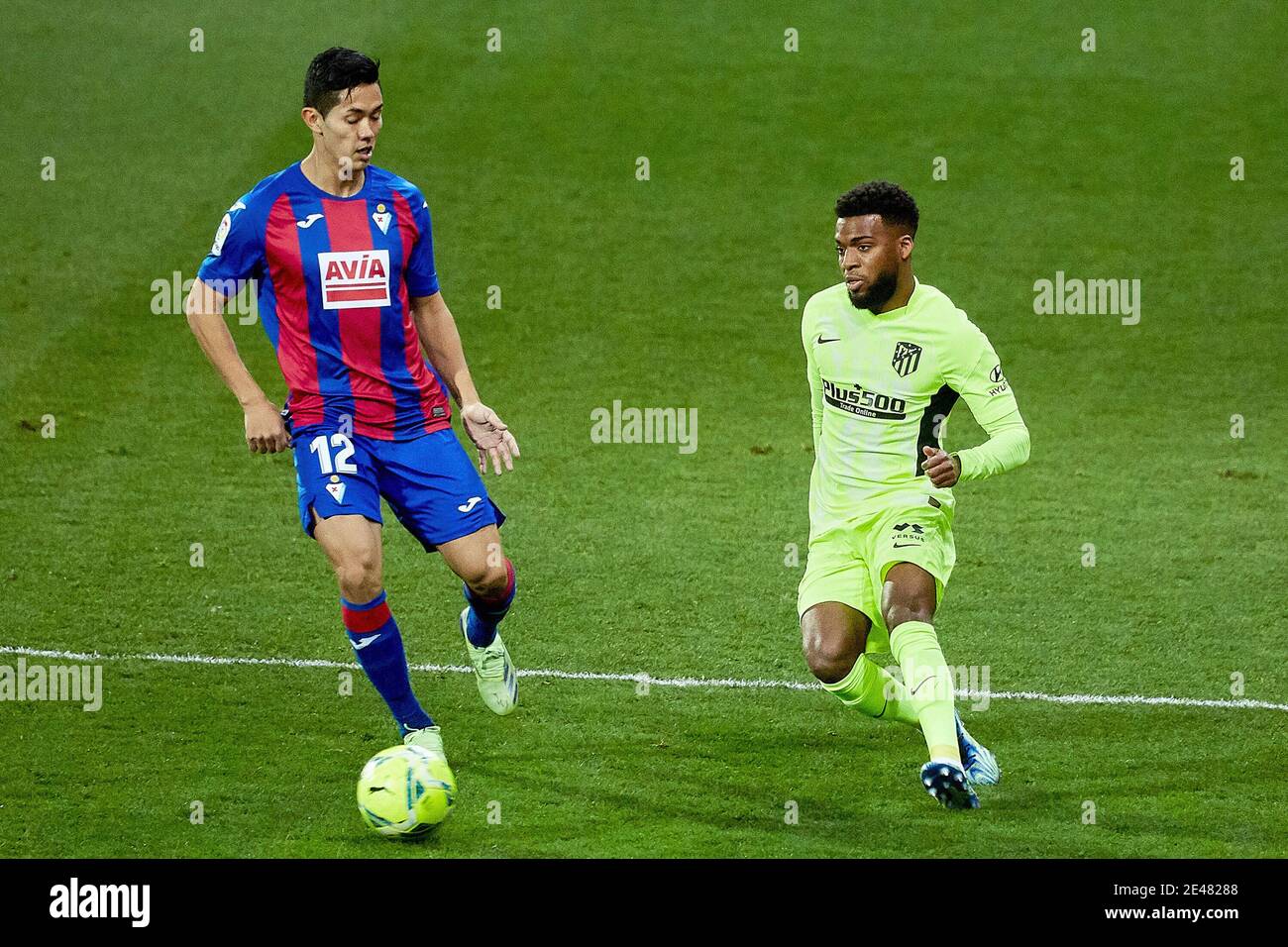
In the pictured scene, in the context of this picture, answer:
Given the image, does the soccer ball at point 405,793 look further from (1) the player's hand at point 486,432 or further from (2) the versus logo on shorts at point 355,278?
(2) the versus logo on shorts at point 355,278

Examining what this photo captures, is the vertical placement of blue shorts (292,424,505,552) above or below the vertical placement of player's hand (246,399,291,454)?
→ below

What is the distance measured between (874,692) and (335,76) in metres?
2.94

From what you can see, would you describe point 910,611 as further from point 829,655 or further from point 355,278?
point 355,278

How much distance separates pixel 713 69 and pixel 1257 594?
402 inches

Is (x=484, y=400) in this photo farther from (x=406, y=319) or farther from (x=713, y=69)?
(x=713, y=69)

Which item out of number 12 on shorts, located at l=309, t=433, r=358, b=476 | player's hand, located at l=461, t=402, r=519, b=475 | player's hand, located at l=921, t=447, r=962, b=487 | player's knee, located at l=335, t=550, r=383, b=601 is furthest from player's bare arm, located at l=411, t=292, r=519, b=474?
player's hand, located at l=921, t=447, r=962, b=487

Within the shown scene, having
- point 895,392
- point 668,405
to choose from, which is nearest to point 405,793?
point 895,392

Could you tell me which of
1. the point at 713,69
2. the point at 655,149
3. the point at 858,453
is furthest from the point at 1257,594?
the point at 713,69

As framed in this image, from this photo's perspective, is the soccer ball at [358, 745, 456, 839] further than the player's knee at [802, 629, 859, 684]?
No

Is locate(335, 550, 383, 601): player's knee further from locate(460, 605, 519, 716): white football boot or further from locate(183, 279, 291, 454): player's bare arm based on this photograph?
locate(460, 605, 519, 716): white football boot

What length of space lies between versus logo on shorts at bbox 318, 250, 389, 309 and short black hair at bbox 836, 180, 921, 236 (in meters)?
1.68

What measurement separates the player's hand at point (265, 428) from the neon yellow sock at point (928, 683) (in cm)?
225

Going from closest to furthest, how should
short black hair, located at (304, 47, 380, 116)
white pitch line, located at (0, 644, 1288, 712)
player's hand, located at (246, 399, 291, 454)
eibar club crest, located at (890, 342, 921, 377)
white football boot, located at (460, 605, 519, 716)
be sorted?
player's hand, located at (246, 399, 291, 454) → short black hair, located at (304, 47, 380, 116) → eibar club crest, located at (890, 342, 921, 377) → white football boot, located at (460, 605, 519, 716) → white pitch line, located at (0, 644, 1288, 712)

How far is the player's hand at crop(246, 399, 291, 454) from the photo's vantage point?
20.2ft
